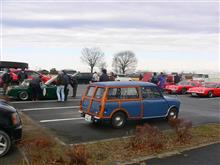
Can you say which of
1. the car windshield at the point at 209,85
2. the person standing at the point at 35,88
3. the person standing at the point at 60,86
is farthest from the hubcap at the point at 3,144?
the car windshield at the point at 209,85

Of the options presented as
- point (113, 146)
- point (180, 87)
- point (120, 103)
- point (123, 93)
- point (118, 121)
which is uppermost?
point (123, 93)

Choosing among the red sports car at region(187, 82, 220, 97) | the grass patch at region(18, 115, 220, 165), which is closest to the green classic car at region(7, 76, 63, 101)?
the grass patch at region(18, 115, 220, 165)

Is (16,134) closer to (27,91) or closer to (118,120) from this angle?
(118,120)

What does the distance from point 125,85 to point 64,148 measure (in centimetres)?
377

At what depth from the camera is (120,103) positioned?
402 inches

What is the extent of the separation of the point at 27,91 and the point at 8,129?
10.1 m

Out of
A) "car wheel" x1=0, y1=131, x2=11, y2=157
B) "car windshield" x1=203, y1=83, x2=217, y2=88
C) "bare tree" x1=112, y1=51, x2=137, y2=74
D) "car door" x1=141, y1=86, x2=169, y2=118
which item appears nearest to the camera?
"car wheel" x1=0, y1=131, x2=11, y2=157

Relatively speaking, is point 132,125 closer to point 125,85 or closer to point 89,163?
point 125,85

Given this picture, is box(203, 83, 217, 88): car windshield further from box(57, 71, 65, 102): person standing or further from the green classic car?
the green classic car

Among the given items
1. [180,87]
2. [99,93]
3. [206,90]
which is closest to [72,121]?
[99,93]

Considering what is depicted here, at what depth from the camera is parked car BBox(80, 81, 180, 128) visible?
32.8ft

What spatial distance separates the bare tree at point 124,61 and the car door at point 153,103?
87.6m

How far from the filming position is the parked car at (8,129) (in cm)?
684

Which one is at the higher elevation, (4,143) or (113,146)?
(4,143)
